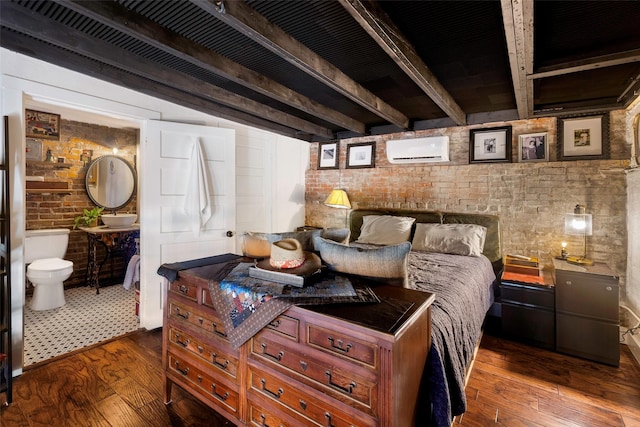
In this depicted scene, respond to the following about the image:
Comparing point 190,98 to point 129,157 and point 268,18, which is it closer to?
point 268,18

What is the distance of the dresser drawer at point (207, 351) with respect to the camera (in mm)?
1507

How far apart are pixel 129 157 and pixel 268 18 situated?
4180 mm

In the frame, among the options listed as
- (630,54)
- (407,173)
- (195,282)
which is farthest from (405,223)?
(195,282)

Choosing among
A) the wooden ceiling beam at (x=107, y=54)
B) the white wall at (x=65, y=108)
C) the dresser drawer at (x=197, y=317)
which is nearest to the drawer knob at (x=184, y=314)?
the dresser drawer at (x=197, y=317)

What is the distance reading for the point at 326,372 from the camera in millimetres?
1150

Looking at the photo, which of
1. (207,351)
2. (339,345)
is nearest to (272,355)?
(339,345)

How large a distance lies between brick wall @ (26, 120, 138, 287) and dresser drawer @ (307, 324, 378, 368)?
15.0 ft

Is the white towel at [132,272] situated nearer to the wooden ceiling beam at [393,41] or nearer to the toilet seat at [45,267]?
the toilet seat at [45,267]

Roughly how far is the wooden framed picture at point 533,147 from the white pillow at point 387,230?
138cm

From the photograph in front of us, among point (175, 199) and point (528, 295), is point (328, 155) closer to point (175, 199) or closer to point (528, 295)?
point (175, 199)

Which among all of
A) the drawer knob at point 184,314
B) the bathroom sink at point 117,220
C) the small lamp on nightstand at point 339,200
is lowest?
the drawer knob at point 184,314

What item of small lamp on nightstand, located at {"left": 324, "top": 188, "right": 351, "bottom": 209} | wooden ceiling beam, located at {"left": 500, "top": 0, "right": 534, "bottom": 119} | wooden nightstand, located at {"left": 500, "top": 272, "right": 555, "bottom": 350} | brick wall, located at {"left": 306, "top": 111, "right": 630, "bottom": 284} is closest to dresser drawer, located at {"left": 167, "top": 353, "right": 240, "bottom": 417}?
wooden ceiling beam, located at {"left": 500, "top": 0, "right": 534, "bottom": 119}

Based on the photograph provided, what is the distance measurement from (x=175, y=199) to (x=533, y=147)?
3883 mm

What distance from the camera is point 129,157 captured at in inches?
186
